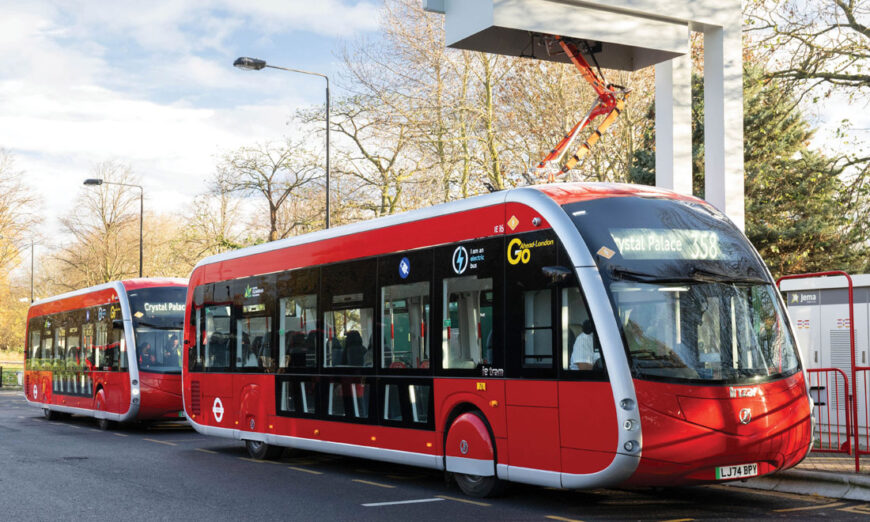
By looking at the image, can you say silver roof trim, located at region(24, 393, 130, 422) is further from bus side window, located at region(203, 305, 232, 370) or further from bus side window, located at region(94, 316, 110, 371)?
bus side window, located at region(203, 305, 232, 370)

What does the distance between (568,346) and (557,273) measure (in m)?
0.70

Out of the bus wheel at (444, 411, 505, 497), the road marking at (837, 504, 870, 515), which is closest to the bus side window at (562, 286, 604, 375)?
the bus wheel at (444, 411, 505, 497)

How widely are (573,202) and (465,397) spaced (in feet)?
8.28

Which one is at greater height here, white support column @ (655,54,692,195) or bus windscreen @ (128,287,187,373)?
white support column @ (655,54,692,195)

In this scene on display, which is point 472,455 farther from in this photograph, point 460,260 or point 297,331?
point 297,331

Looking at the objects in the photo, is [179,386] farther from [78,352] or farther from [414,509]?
[414,509]

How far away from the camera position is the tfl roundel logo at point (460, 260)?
11078 millimetres

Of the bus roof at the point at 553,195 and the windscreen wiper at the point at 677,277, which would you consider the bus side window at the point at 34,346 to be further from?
the windscreen wiper at the point at 677,277

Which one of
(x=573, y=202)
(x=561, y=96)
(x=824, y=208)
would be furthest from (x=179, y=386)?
(x=824, y=208)

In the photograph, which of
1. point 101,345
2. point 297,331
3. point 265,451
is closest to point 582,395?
point 297,331

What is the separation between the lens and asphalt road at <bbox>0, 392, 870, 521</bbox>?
9.55 meters

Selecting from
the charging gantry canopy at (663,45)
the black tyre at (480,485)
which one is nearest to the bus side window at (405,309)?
the black tyre at (480,485)

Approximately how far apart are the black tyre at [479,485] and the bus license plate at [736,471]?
242cm

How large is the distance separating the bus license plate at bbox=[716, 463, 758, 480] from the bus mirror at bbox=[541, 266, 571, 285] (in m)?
2.22
